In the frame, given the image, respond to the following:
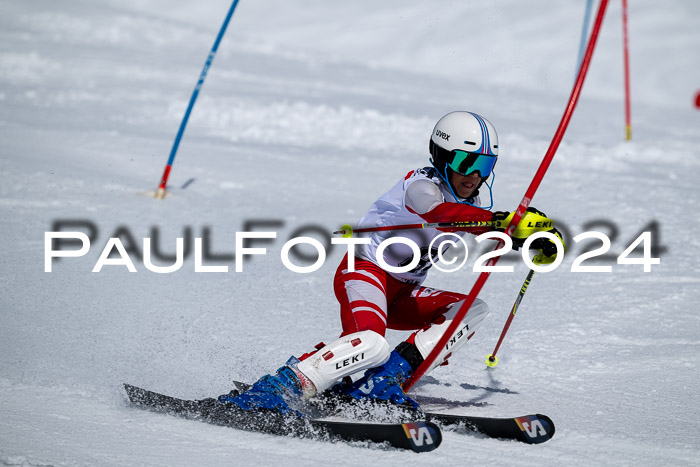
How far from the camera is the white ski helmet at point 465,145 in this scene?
12.1 ft

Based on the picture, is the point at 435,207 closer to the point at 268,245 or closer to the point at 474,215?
A: the point at 474,215

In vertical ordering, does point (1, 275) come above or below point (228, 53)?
below

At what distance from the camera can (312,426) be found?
11.2 ft

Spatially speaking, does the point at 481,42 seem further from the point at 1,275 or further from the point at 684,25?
the point at 1,275

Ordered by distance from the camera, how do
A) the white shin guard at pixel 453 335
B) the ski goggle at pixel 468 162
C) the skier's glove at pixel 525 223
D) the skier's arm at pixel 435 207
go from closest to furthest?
the skier's glove at pixel 525 223, the skier's arm at pixel 435 207, the ski goggle at pixel 468 162, the white shin guard at pixel 453 335

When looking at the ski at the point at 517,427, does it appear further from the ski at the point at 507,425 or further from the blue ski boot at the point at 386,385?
the blue ski boot at the point at 386,385

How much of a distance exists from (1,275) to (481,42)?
21.5 meters

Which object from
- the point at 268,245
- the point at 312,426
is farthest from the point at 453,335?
the point at 268,245

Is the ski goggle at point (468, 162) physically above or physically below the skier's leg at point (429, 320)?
above

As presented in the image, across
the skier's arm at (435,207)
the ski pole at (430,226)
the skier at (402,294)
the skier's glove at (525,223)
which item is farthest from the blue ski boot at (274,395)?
the skier's glove at (525,223)

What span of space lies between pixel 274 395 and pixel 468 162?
132cm

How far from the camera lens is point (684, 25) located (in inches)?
1046

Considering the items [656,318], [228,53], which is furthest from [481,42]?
[656,318]

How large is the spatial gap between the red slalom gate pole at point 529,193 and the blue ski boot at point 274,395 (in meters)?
0.58
